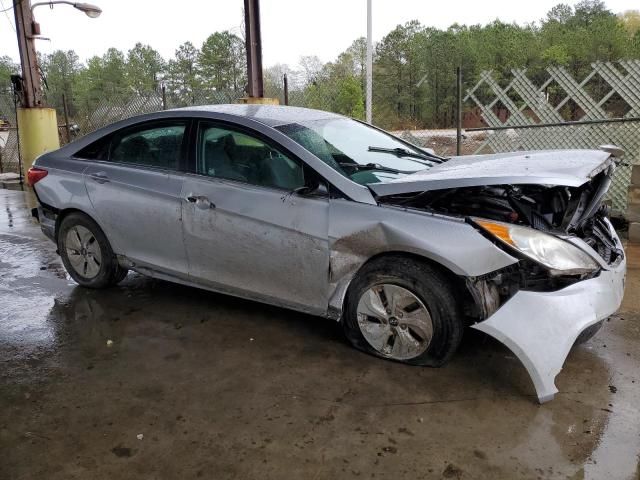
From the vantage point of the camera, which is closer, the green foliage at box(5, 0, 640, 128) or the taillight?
the taillight

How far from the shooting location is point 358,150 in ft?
12.6

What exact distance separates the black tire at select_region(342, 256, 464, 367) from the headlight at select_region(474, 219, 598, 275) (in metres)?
0.42

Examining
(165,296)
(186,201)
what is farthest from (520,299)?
(165,296)

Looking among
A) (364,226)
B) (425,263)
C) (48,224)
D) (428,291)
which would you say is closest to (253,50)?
(48,224)

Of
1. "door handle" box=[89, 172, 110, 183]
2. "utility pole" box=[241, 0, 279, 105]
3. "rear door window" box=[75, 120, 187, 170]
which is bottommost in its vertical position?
"door handle" box=[89, 172, 110, 183]

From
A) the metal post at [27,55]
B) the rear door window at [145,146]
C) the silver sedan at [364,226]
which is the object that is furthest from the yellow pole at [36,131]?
the silver sedan at [364,226]

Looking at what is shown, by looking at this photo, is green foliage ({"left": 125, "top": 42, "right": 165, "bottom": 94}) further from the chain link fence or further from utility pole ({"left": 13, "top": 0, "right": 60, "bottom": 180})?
the chain link fence

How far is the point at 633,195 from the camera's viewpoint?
5930 millimetres

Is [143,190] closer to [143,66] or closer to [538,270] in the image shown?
[538,270]

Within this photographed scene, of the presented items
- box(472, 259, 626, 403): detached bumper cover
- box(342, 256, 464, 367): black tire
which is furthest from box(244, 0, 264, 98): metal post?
box(472, 259, 626, 403): detached bumper cover

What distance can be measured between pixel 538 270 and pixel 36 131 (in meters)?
11.4

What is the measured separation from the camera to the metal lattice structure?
267 inches

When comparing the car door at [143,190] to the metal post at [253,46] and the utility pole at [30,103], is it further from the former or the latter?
the utility pole at [30,103]

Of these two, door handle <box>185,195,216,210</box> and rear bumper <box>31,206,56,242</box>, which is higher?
door handle <box>185,195,216,210</box>
